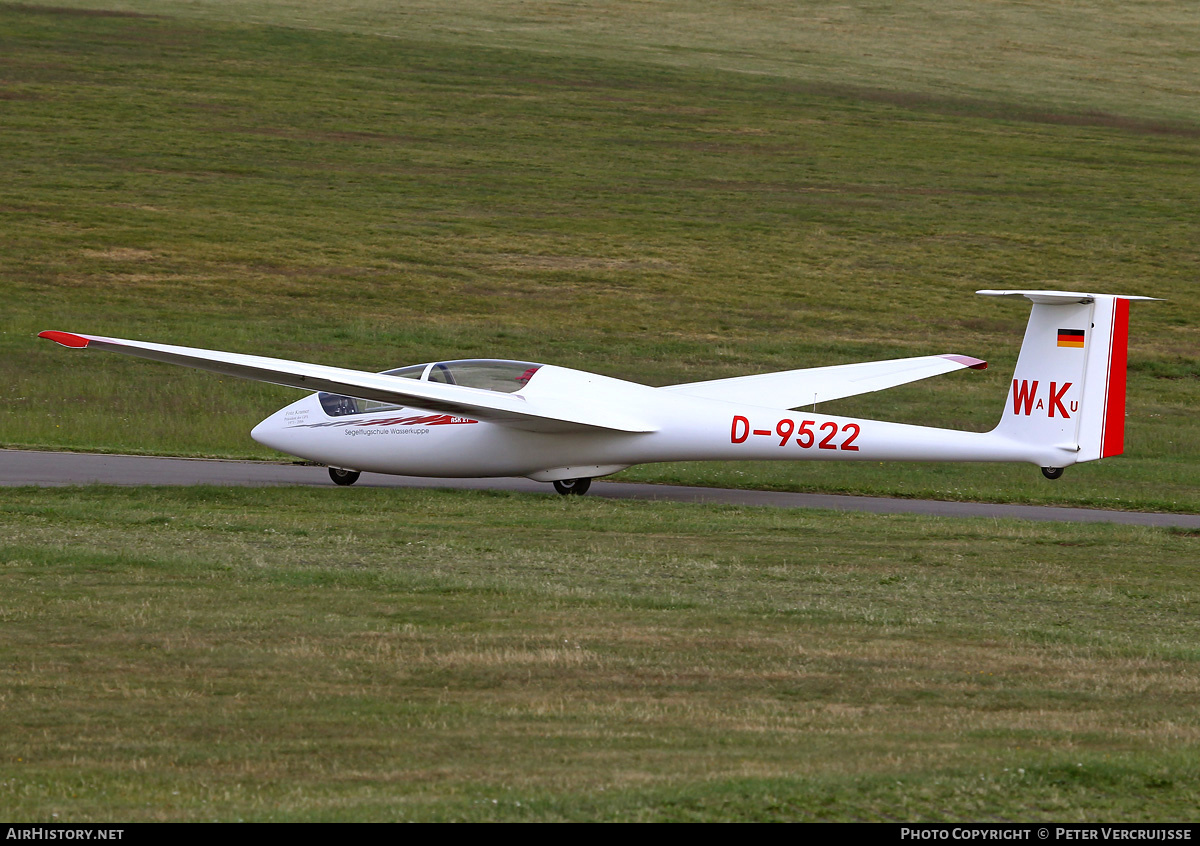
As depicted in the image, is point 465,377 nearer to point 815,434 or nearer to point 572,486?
point 572,486

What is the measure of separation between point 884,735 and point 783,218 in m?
46.4

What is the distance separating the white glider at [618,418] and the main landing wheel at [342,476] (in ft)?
0.09

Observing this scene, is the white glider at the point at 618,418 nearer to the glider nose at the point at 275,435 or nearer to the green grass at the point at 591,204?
the glider nose at the point at 275,435

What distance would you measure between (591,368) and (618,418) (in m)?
15.4

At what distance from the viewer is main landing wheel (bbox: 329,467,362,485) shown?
2145 centimetres

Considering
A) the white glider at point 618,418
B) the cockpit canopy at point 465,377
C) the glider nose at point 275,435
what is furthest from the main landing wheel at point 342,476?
the cockpit canopy at point 465,377

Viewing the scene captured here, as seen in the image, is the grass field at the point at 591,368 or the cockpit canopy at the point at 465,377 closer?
the grass field at the point at 591,368

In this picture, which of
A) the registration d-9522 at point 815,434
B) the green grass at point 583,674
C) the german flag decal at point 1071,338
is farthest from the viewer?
the registration d-9522 at point 815,434

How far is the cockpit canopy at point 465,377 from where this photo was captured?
67.3 feet

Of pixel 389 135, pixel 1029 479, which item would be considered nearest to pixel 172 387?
pixel 1029 479

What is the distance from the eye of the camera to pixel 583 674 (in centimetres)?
966

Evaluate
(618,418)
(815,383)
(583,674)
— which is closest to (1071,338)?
(815,383)

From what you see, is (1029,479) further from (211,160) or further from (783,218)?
(211,160)
